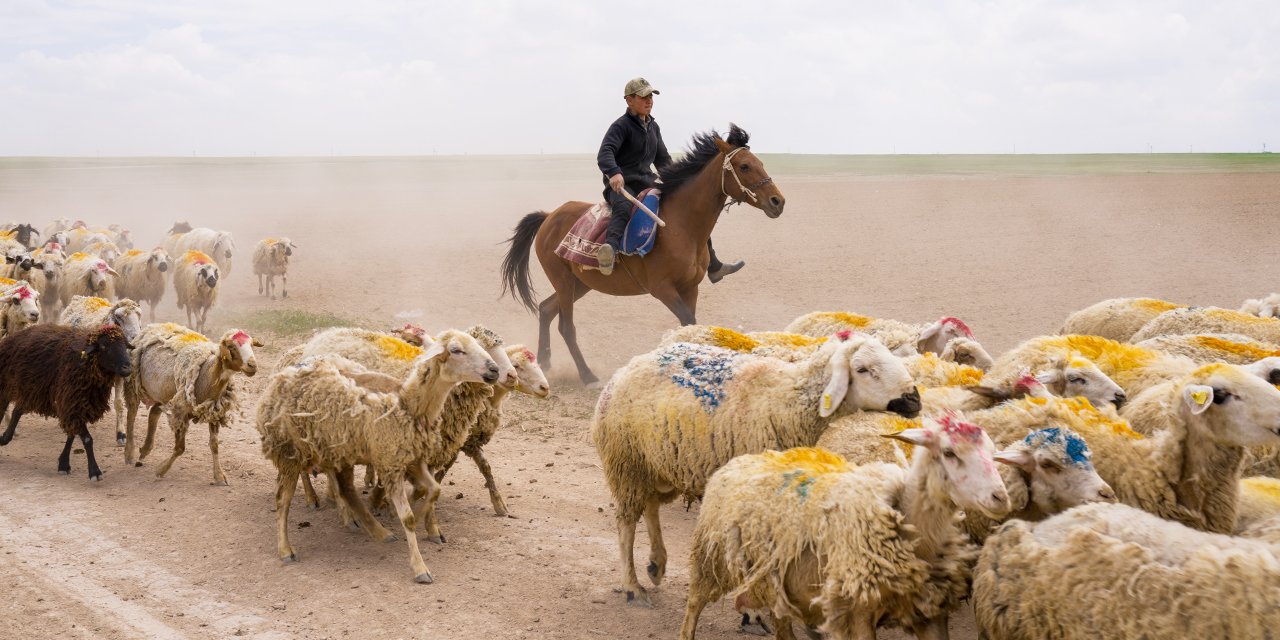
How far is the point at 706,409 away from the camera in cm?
639

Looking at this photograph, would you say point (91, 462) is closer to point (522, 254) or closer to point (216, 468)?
point (216, 468)

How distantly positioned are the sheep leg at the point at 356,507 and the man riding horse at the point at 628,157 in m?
5.10

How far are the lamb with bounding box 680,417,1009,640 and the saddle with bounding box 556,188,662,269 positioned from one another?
7223mm

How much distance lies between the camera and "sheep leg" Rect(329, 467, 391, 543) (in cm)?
753

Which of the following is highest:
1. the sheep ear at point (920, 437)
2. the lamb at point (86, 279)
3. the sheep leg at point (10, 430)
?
the sheep ear at point (920, 437)

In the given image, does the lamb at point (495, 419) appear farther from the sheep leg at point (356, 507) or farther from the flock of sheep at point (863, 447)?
the sheep leg at point (356, 507)

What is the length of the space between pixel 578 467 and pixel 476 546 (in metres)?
A: 2.10

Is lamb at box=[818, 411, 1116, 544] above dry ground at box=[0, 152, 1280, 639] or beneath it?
above

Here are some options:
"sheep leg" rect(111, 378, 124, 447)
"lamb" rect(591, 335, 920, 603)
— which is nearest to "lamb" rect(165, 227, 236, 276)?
"sheep leg" rect(111, 378, 124, 447)

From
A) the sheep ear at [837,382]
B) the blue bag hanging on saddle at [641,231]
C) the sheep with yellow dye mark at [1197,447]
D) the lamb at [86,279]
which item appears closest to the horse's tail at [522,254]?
the blue bag hanging on saddle at [641,231]

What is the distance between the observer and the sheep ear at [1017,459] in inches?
195

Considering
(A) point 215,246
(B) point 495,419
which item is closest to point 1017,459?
(B) point 495,419

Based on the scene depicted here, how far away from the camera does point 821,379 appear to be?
21.0 feet

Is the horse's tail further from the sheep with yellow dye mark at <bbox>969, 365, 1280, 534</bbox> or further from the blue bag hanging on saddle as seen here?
the sheep with yellow dye mark at <bbox>969, 365, 1280, 534</bbox>
